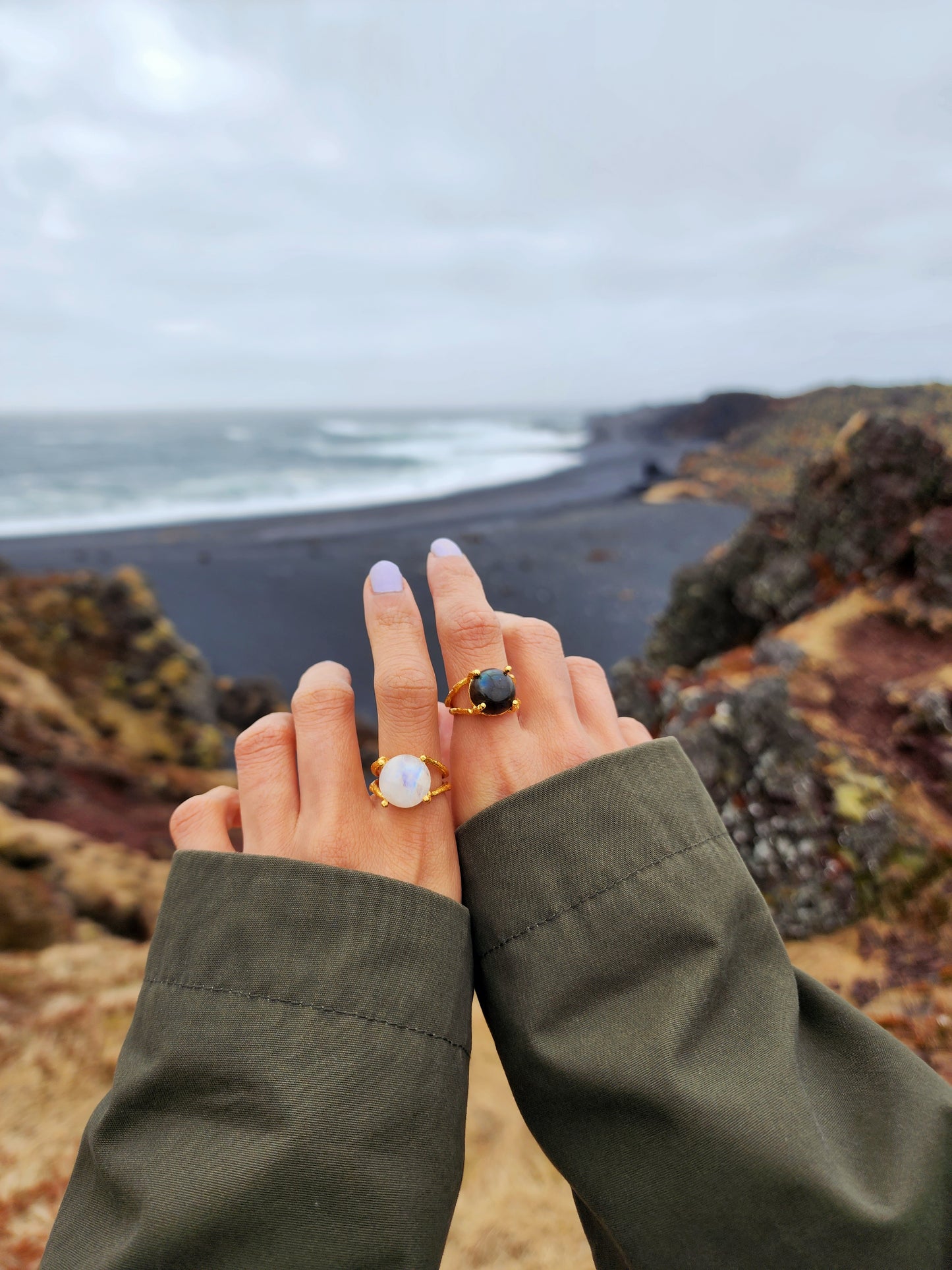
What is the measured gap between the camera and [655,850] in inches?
37.1

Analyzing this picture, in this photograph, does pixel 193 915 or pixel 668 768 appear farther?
pixel 668 768

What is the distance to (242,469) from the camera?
24.5 m

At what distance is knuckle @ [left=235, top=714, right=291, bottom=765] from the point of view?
113 centimetres

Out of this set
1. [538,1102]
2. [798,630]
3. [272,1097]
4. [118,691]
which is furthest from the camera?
[118,691]

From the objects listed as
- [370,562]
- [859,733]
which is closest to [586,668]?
[859,733]

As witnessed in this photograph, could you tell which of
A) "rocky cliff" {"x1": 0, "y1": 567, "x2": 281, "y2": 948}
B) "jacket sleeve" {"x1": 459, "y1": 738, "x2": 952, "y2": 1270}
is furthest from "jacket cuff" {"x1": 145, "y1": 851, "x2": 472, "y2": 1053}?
"rocky cliff" {"x1": 0, "y1": 567, "x2": 281, "y2": 948}

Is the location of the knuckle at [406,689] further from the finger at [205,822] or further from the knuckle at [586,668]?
the knuckle at [586,668]

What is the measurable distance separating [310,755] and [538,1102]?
61 cm

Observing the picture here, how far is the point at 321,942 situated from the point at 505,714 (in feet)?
1.57

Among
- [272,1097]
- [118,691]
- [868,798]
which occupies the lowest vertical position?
[118,691]

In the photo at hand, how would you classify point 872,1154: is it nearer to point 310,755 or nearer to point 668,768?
point 668,768

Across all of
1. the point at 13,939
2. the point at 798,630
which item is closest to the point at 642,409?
the point at 798,630

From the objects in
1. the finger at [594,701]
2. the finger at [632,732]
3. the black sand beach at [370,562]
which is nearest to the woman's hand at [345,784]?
the finger at [594,701]

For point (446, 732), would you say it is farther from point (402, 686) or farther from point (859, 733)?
point (859, 733)
